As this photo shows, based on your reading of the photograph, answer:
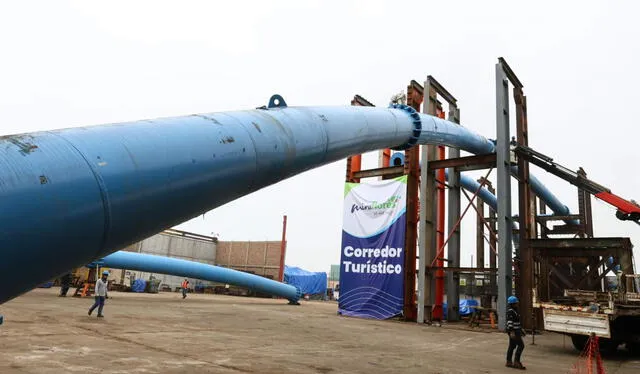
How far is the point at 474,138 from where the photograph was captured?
56.8 feet

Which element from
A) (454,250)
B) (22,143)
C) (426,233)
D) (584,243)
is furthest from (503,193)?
(22,143)

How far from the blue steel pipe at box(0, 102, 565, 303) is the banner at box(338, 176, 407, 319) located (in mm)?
15257

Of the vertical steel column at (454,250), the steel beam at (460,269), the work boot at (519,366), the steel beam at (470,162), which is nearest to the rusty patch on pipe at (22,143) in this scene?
the work boot at (519,366)

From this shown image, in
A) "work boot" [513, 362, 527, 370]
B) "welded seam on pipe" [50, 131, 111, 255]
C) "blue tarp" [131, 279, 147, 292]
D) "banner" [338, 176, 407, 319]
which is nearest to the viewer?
"welded seam on pipe" [50, 131, 111, 255]

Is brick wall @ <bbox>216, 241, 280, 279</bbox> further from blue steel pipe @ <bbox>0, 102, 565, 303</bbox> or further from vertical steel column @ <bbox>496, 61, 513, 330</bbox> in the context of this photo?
blue steel pipe @ <bbox>0, 102, 565, 303</bbox>

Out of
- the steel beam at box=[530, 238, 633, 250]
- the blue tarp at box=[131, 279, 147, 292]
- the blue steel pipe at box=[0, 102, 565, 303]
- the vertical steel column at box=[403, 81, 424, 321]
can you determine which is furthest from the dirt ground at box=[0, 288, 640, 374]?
the blue tarp at box=[131, 279, 147, 292]

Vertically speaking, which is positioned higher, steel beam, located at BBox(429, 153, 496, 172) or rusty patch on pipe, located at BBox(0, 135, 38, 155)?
steel beam, located at BBox(429, 153, 496, 172)

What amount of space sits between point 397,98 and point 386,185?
4.34m

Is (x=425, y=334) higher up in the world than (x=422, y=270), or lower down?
lower down

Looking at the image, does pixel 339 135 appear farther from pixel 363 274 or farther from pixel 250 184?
pixel 363 274

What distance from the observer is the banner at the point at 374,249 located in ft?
63.3

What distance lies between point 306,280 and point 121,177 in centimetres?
4583

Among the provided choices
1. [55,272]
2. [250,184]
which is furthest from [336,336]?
[55,272]

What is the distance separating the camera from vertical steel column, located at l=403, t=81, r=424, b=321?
62.1 feet
